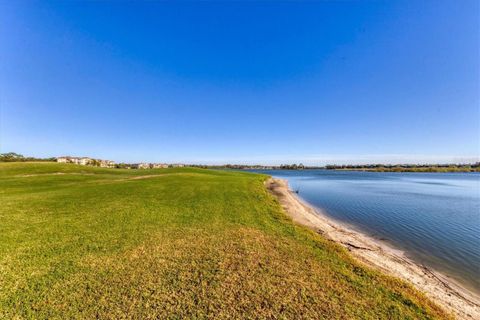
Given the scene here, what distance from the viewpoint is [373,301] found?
16.1 ft

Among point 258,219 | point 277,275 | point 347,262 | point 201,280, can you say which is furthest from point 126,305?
point 258,219

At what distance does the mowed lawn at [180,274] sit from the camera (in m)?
4.38

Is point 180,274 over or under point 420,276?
over

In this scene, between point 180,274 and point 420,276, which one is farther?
point 420,276

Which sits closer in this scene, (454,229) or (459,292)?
(459,292)

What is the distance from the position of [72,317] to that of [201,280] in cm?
274

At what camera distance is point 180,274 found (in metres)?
5.65

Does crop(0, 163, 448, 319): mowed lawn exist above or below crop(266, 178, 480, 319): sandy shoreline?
above

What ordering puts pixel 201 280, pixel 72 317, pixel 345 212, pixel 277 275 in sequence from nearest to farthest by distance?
1. pixel 72 317
2. pixel 201 280
3. pixel 277 275
4. pixel 345 212

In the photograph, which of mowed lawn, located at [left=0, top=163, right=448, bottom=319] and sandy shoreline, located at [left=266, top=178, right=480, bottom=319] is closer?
mowed lawn, located at [left=0, top=163, right=448, bottom=319]

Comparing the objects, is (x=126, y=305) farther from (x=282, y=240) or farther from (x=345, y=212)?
(x=345, y=212)

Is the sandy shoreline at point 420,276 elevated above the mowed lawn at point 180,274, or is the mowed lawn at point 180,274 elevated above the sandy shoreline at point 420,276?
the mowed lawn at point 180,274

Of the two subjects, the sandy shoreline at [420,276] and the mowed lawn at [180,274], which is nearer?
the mowed lawn at [180,274]

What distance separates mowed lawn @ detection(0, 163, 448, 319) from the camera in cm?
438
